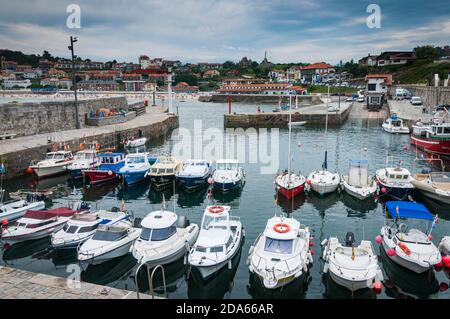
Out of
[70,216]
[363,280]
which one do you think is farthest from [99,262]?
[363,280]

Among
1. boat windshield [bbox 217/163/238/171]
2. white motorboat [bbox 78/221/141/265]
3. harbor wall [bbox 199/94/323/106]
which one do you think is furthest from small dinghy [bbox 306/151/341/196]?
harbor wall [bbox 199/94/323/106]

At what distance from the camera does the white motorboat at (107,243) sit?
52.7 ft

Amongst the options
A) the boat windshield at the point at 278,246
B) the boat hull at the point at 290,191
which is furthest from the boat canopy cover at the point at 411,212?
Result: the boat hull at the point at 290,191

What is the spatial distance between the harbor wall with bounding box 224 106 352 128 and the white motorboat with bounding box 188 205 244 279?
162 feet

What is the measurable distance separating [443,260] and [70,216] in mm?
18603

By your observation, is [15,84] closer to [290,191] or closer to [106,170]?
[106,170]

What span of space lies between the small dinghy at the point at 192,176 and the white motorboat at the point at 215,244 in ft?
30.6

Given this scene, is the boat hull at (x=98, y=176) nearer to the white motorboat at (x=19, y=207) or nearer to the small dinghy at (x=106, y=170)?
the small dinghy at (x=106, y=170)

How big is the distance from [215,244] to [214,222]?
1.82m

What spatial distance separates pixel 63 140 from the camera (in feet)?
123

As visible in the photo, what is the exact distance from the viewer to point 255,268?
568 inches

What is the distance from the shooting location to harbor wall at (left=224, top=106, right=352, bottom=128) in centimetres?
6694

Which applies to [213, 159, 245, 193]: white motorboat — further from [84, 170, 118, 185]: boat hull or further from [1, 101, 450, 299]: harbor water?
[84, 170, 118, 185]: boat hull

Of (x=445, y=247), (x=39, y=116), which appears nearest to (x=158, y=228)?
(x=445, y=247)
